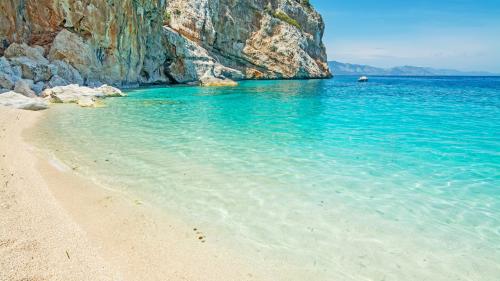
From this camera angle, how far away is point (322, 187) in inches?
305

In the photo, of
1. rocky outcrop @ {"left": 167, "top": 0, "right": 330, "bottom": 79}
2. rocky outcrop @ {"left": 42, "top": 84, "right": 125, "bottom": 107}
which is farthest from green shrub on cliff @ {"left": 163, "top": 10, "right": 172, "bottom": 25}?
rocky outcrop @ {"left": 42, "top": 84, "right": 125, "bottom": 107}

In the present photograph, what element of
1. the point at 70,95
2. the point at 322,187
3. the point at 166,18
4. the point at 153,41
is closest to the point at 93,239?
the point at 322,187

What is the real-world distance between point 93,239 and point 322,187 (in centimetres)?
481

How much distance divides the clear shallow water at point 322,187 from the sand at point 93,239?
464mm

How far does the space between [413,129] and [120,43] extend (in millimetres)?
32795

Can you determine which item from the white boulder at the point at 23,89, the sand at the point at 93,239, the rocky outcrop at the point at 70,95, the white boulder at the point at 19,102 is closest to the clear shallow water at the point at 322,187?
the sand at the point at 93,239

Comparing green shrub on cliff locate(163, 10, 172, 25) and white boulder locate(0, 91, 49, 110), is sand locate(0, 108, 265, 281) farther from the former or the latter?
green shrub on cliff locate(163, 10, 172, 25)

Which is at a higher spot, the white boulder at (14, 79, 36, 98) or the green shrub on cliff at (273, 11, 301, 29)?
the green shrub on cliff at (273, 11, 301, 29)

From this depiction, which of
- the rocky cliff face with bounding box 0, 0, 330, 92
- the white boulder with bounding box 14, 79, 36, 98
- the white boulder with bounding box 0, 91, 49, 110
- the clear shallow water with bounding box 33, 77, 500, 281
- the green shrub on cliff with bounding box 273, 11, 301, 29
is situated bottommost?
the clear shallow water with bounding box 33, 77, 500, 281

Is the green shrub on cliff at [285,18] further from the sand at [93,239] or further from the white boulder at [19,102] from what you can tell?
the sand at [93,239]

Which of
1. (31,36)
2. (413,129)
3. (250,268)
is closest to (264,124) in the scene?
(413,129)

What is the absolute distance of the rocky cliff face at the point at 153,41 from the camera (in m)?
29.8

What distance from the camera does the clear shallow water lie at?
499cm

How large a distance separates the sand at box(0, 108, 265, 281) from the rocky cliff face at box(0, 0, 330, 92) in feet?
70.7
